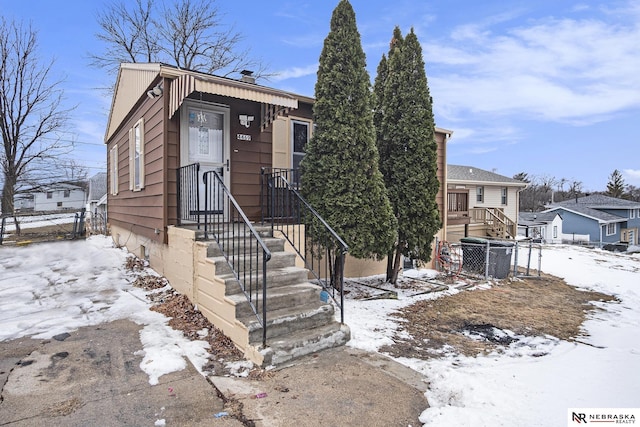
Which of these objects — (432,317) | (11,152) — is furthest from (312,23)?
(11,152)

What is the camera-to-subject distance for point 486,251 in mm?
8562

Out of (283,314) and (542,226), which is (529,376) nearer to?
(283,314)

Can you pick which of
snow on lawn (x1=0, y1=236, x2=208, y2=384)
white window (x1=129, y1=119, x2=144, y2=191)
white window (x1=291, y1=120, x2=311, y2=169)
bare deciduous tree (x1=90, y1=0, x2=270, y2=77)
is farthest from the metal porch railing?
bare deciduous tree (x1=90, y1=0, x2=270, y2=77)

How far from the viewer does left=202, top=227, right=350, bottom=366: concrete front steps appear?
138 inches

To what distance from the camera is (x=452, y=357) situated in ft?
12.5

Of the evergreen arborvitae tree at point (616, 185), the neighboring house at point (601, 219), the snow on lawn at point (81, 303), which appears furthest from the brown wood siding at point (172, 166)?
the evergreen arborvitae tree at point (616, 185)

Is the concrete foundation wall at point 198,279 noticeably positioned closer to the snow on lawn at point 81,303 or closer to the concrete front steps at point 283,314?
the concrete front steps at point 283,314

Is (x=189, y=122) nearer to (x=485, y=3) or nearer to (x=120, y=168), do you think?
(x=120, y=168)

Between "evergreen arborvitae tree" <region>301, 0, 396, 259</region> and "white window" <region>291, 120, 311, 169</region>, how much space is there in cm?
127

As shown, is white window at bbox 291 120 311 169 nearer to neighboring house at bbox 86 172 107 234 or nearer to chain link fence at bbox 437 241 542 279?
chain link fence at bbox 437 241 542 279

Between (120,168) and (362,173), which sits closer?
(362,173)

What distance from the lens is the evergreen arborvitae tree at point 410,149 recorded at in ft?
23.0

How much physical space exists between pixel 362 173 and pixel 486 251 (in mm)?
4574

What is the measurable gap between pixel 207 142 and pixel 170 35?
15.9 metres
